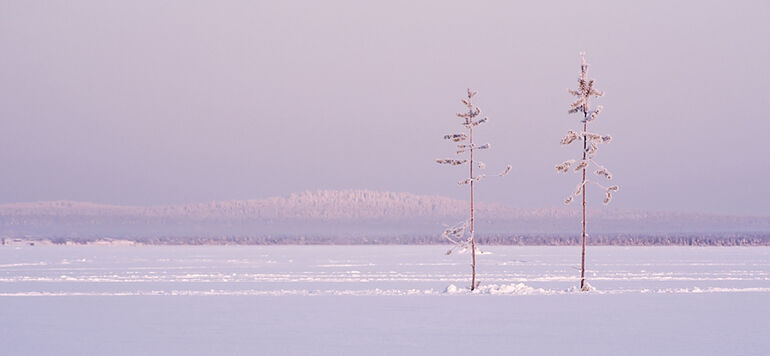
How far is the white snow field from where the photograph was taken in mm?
24453

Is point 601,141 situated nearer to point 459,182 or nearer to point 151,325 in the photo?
point 459,182

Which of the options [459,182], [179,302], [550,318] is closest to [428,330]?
[550,318]

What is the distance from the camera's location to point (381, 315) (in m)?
32.2

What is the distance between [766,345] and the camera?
2402 centimetres

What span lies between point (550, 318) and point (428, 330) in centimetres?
557

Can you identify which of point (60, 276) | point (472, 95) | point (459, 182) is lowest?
point (60, 276)

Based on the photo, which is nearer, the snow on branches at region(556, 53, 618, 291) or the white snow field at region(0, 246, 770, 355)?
the white snow field at region(0, 246, 770, 355)

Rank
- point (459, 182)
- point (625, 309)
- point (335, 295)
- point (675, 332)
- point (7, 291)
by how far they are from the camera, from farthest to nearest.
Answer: point (459, 182) → point (7, 291) → point (335, 295) → point (625, 309) → point (675, 332)

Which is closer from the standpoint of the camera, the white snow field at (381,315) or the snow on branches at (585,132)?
the white snow field at (381,315)

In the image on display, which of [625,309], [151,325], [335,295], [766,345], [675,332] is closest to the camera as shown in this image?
[766,345]

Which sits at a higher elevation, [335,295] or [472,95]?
[472,95]

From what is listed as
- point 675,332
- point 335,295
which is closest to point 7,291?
point 335,295

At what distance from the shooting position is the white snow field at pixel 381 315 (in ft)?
80.2

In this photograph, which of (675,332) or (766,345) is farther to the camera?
(675,332)
